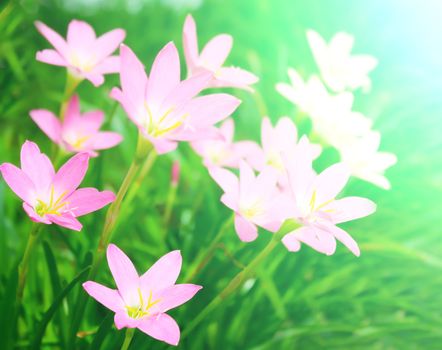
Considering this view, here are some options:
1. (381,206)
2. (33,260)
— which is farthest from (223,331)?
(381,206)

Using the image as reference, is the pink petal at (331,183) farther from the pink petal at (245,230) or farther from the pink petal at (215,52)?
the pink petal at (215,52)

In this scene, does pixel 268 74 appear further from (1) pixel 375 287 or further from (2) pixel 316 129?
(2) pixel 316 129

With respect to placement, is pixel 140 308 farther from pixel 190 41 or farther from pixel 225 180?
pixel 190 41

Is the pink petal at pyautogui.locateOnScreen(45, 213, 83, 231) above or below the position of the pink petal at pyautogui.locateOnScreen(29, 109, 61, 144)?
below

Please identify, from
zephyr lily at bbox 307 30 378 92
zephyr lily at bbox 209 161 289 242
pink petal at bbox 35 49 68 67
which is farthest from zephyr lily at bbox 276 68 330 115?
pink petal at bbox 35 49 68 67

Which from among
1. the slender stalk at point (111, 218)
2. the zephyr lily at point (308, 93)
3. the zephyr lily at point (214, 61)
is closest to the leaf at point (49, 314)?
the slender stalk at point (111, 218)

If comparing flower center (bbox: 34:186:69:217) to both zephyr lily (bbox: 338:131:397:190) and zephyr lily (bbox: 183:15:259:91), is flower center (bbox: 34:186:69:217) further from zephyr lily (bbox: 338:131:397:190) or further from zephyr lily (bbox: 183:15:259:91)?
zephyr lily (bbox: 338:131:397:190)
